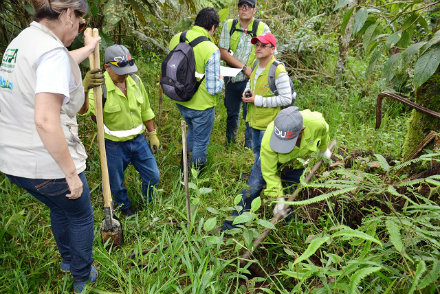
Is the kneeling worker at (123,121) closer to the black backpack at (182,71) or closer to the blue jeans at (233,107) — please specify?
the black backpack at (182,71)

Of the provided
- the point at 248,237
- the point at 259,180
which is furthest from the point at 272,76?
the point at 248,237

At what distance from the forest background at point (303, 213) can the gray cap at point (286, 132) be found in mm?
334

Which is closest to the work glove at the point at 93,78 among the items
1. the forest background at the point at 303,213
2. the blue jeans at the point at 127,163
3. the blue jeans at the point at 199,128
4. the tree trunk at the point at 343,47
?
the blue jeans at the point at 127,163

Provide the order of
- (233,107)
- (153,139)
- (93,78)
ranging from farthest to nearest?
(233,107)
(153,139)
(93,78)

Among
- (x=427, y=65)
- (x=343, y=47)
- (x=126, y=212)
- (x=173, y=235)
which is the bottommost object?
(x=126, y=212)

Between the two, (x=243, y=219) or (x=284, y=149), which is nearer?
(x=243, y=219)

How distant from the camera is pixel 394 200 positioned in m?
2.32

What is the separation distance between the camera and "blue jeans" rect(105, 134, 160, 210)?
117 inches

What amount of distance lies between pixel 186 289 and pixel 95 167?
7.21 ft

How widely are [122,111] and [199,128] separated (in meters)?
1.02

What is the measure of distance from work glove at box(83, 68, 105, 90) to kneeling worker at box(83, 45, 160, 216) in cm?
40

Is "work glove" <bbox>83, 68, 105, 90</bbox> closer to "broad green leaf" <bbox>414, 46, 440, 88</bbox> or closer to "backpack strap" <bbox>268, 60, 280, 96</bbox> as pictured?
"backpack strap" <bbox>268, 60, 280, 96</bbox>

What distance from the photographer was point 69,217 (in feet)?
6.75

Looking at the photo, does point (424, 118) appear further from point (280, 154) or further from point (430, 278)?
point (430, 278)
